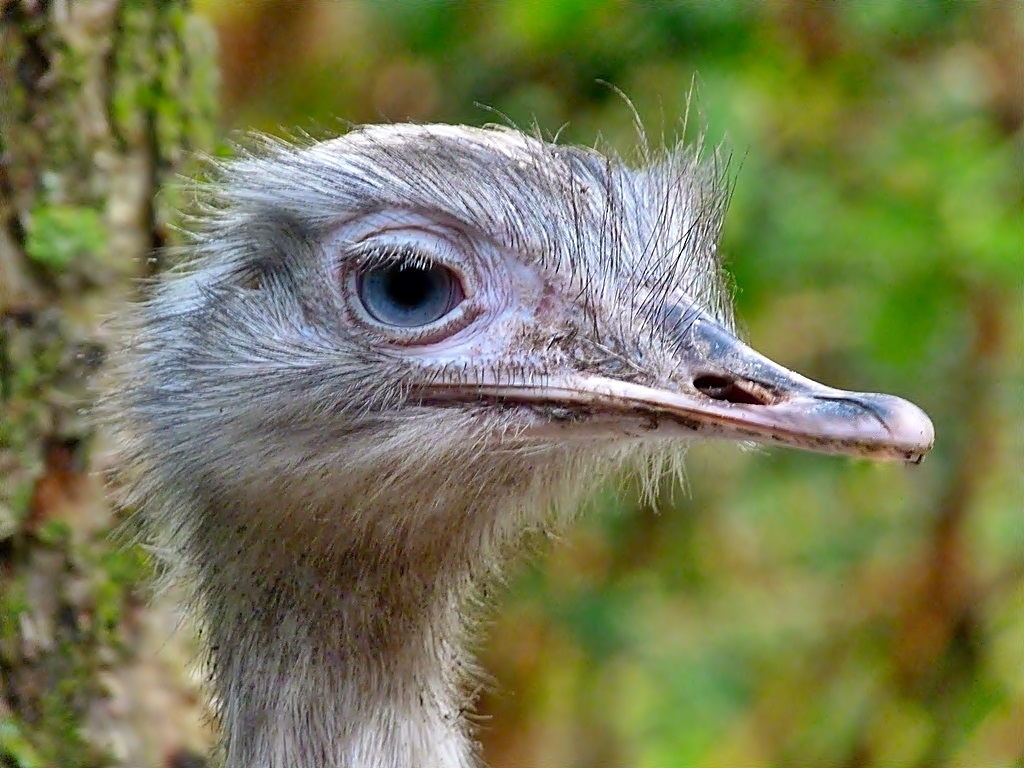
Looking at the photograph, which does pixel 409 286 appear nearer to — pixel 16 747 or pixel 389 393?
pixel 389 393

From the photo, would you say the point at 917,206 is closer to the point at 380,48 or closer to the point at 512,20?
the point at 512,20

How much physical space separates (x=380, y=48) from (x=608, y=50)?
66 centimetres

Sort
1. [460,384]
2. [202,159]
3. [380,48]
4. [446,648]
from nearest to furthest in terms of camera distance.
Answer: [460,384]
[446,648]
[202,159]
[380,48]

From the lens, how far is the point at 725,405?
63.2 inches

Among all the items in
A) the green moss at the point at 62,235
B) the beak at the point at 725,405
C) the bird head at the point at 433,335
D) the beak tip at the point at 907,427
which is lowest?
the beak tip at the point at 907,427

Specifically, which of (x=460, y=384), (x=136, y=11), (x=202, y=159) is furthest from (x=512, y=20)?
(x=460, y=384)

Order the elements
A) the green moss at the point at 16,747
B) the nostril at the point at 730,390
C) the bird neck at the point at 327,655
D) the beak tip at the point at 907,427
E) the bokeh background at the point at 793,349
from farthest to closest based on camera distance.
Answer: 1. the bokeh background at the point at 793,349
2. the green moss at the point at 16,747
3. the bird neck at the point at 327,655
4. the nostril at the point at 730,390
5. the beak tip at the point at 907,427

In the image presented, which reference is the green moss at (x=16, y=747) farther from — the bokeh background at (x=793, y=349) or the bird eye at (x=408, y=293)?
the bokeh background at (x=793, y=349)

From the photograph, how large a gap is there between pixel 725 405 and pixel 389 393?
415 millimetres

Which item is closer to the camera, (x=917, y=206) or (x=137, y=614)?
(x=137, y=614)

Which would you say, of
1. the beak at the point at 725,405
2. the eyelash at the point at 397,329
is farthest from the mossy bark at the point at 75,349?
the beak at the point at 725,405

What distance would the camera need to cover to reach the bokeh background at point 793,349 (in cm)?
320

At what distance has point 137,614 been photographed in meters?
2.44

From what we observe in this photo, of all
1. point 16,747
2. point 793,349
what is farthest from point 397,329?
point 793,349
